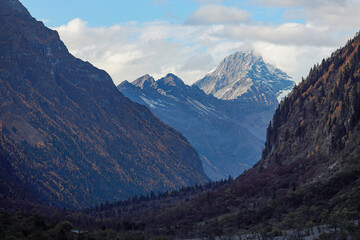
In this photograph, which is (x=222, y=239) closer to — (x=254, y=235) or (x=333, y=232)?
(x=254, y=235)

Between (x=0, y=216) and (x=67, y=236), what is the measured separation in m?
29.0

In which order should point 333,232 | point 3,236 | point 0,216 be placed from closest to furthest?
point 3,236 < point 333,232 < point 0,216

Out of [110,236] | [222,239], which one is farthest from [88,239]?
[222,239]

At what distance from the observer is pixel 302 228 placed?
18725 cm

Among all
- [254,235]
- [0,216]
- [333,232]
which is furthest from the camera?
[254,235]

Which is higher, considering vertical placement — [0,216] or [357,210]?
[0,216]

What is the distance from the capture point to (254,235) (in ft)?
644

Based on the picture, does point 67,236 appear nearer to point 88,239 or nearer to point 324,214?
point 88,239

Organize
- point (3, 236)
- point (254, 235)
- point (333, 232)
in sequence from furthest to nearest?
point (254, 235) → point (333, 232) → point (3, 236)

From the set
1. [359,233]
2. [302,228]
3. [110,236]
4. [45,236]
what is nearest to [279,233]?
[302,228]

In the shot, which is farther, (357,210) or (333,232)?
(357,210)

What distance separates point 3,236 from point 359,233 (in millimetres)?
88410

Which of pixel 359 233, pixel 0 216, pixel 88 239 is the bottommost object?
pixel 359 233

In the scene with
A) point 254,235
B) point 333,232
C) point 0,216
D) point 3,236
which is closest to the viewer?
point 3,236
